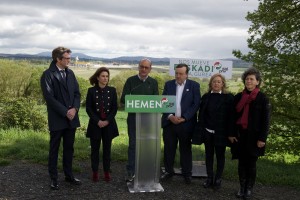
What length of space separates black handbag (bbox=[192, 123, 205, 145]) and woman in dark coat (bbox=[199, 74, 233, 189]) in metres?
0.04

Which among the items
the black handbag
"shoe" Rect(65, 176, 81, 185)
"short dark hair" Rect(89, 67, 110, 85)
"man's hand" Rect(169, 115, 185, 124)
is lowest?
"shoe" Rect(65, 176, 81, 185)

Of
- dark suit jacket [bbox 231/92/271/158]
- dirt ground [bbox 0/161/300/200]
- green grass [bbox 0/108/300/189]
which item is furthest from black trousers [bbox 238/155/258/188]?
green grass [bbox 0/108/300/189]

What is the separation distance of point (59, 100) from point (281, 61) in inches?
215

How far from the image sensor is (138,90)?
6.41 meters

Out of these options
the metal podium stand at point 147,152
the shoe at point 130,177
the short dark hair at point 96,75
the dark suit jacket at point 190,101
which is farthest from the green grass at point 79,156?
the short dark hair at point 96,75

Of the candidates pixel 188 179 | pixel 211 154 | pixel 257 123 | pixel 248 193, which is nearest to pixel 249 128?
pixel 257 123

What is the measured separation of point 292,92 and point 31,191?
20.5 ft

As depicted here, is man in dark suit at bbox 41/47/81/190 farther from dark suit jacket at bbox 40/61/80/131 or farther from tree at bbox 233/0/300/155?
tree at bbox 233/0/300/155

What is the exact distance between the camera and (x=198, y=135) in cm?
Result: 625

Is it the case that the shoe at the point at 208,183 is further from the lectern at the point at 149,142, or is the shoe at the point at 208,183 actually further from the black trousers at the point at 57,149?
the black trousers at the point at 57,149

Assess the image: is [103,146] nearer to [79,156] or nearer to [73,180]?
[73,180]

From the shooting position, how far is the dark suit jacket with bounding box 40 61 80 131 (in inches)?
226

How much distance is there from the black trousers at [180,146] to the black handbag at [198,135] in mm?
167

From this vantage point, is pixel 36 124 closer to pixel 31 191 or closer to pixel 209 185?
pixel 31 191
